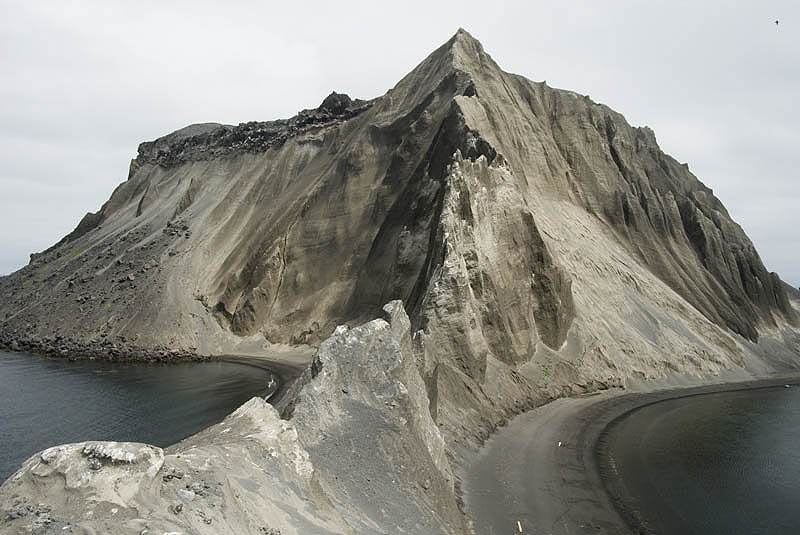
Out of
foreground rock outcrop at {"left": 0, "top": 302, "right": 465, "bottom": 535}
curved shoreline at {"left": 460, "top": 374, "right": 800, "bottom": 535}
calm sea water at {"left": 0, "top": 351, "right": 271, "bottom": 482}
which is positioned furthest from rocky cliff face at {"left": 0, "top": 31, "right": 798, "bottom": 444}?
calm sea water at {"left": 0, "top": 351, "right": 271, "bottom": 482}

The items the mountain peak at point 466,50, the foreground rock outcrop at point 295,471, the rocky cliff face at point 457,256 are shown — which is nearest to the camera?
the foreground rock outcrop at point 295,471

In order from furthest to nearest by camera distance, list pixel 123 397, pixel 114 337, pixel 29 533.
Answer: pixel 114 337
pixel 123 397
pixel 29 533

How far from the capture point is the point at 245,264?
56875 mm

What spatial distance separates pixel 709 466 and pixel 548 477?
804cm

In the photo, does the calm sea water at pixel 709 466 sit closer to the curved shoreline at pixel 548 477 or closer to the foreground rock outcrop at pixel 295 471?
the curved shoreline at pixel 548 477

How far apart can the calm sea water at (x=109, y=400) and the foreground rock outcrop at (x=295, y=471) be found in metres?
12.7

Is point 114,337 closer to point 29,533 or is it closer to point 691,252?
point 29,533

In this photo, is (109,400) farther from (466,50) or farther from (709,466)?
(466,50)

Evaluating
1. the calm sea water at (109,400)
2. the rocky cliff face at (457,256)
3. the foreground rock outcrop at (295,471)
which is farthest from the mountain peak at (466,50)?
the foreground rock outcrop at (295,471)

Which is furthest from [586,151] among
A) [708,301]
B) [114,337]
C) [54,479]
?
[54,479]

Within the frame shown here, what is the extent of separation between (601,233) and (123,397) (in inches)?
1585

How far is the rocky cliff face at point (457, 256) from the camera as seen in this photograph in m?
33.0

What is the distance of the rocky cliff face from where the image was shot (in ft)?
108

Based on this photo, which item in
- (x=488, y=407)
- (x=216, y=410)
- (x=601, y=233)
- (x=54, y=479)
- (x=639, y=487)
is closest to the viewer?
(x=54, y=479)
